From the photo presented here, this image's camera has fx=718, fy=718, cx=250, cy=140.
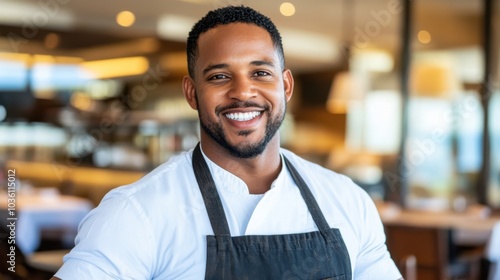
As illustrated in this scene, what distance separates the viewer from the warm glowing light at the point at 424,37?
6.81 m

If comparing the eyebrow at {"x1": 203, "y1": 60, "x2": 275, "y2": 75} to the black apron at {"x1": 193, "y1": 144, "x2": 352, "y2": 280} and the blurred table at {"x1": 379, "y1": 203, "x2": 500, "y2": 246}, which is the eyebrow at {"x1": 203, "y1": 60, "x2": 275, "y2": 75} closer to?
the black apron at {"x1": 193, "y1": 144, "x2": 352, "y2": 280}

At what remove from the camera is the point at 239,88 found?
3.87ft

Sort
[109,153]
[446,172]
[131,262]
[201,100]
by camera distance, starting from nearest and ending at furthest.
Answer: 1. [131,262]
2. [201,100]
3. [446,172]
4. [109,153]

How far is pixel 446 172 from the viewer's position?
22.4 feet

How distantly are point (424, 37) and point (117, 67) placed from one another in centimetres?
431

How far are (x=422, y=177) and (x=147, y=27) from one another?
10.9 ft

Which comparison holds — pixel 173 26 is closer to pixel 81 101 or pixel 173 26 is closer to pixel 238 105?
pixel 81 101

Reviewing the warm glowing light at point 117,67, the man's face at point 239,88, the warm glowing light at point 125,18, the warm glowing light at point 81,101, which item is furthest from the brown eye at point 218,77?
the warm glowing light at point 117,67

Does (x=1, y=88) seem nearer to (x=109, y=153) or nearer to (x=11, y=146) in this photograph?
(x=11, y=146)

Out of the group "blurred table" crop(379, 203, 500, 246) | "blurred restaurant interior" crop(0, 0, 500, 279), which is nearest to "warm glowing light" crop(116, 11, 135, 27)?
"blurred restaurant interior" crop(0, 0, 500, 279)

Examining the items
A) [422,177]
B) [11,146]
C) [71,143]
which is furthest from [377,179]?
[11,146]

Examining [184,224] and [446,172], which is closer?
[184,224]

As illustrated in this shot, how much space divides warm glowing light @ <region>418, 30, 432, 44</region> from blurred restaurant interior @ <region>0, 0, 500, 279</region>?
0.05ft

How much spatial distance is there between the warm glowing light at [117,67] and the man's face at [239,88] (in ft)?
26.2
